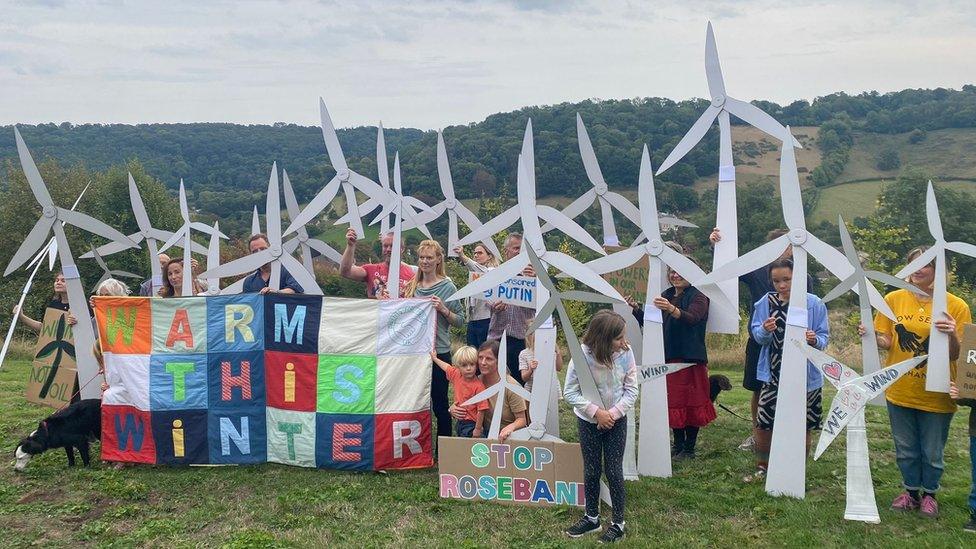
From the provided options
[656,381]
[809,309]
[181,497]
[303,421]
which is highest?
[809,309]

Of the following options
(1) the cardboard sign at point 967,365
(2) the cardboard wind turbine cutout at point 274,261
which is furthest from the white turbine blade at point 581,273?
(2) the cardboard wind turbine cutout at point 274,261

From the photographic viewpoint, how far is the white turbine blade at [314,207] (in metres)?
8.76

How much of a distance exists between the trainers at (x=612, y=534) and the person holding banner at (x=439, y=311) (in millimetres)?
2472

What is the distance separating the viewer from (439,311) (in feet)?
24.7

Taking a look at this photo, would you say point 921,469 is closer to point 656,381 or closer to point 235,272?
point 656,381

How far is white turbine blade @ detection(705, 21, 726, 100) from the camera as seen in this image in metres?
7.52

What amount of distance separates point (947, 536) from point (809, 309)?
6.45 feet

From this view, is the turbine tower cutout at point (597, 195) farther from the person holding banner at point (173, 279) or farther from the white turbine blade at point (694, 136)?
the person holding banner at point (173, 279)

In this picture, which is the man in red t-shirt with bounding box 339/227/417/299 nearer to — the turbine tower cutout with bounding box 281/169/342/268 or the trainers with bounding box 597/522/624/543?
the turbine tower cutout with bounding box 281/169/342/268

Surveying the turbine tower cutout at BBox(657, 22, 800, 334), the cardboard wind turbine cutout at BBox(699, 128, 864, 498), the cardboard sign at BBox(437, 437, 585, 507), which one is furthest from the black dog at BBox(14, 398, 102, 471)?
the cardboard wind turbine cutout at BBox(699, 128, 864, 498)

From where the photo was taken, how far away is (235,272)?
26.2 feet

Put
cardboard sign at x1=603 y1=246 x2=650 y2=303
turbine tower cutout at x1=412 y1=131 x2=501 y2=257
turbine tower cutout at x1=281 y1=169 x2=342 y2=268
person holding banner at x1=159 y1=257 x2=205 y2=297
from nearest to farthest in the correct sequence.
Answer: cardboard sign at x1=603 y1=246 x2=650 y2=303, person holding banner at x1=159 y1=257 x2=205 y2=297, turbine tower cutout at x1=281 y1=169 x2=342 y2=268, turbine tower cutout at x1=412 y1=131 x2=501 y2=257

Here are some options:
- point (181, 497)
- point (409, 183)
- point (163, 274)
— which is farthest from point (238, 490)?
point (409, 183)

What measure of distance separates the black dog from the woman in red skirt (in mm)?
5463
